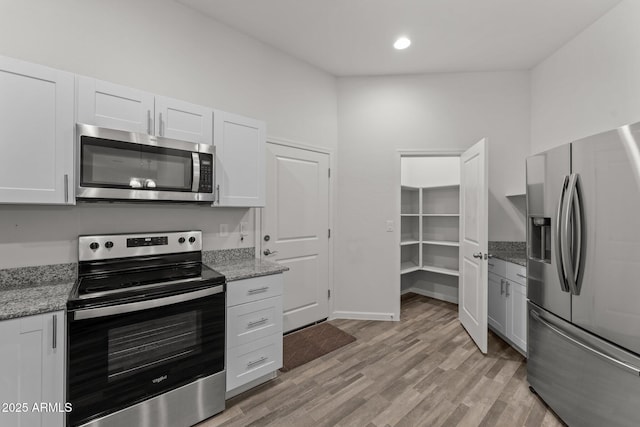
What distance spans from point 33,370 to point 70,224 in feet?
3.00

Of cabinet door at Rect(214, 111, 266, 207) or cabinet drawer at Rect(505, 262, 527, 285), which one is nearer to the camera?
cabinet door at Rect(214, 111, 266, 207)

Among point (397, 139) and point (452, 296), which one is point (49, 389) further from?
point (452, 296)

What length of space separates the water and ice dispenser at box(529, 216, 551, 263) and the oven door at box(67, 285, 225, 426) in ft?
7.70

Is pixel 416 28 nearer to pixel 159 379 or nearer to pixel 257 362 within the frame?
pixel 257 362

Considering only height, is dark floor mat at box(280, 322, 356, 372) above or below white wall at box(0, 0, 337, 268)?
below

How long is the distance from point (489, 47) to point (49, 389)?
4.28 metres

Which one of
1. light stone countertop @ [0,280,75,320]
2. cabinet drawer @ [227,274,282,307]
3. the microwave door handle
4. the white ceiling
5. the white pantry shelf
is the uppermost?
the white ceiling

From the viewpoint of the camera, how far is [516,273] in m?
2.71

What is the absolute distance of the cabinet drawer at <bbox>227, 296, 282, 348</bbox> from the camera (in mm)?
1997

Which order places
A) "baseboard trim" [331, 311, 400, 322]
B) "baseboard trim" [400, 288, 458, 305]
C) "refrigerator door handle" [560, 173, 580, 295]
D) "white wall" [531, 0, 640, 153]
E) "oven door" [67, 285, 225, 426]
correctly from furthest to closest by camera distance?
"baseboard trim" [400, 288, 458, 305] → "baseboard trim" [331, 311, 400, 322] → "white wall" [531, 0, 640, 153] → "refrigerator door handle" [560, 173, 580, 295] → "oven door" [67, 285, 225, 426]

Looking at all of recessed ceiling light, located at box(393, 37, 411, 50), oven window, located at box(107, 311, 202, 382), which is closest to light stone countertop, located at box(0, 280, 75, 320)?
oven window, located at box(107, 311, 202, 382)

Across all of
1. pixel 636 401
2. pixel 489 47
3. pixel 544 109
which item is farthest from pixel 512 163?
pixel 636 401

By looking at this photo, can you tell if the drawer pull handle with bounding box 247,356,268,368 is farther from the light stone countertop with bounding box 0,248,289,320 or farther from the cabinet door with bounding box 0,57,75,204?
the cabinet door with bounding box 0,57,75,204

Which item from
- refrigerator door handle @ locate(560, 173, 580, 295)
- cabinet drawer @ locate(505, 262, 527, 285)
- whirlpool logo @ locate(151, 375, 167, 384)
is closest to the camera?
whirlpool logo @ locate(151, 375, 167, 384)
